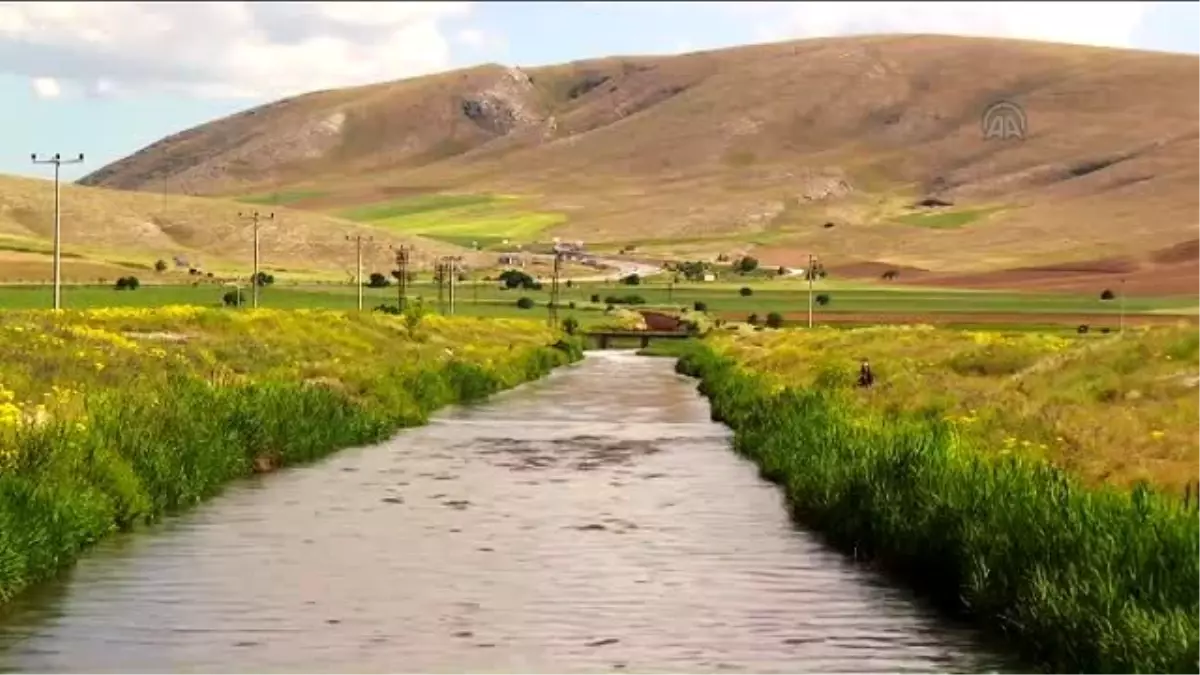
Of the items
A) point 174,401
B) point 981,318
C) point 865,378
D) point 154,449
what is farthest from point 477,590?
point 981,318

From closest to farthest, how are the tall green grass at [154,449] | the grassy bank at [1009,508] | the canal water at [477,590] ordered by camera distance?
the grassy bank at [1009,508]
the canal water at [477,590]
the tall green grass at [154,449]

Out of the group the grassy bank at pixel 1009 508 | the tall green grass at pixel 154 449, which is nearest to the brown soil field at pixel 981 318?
the grassy bank at pixel 1009 508

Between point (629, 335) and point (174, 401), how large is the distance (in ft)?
379

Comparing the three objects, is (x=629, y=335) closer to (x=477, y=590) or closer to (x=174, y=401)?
(x=174, y=401)

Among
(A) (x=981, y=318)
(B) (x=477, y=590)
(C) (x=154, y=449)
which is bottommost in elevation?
(B) (x=477, y=590)

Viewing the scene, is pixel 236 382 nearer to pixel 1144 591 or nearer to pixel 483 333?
pixel 1144 591

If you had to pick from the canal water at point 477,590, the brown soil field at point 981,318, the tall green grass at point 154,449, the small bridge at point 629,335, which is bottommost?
the small bridge at point 629,335

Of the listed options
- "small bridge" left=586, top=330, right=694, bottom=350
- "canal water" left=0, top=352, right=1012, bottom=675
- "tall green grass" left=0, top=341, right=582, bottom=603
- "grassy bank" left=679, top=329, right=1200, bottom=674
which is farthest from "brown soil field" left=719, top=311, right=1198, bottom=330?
"canal water" left=0, top=352, right=1012, bottom=675

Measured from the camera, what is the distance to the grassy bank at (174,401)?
1149 inches

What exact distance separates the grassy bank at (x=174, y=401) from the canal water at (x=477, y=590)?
0.82 m

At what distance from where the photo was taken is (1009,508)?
25.1 m

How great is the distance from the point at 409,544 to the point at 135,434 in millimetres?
6511

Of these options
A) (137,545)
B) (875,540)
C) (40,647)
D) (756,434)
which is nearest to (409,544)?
(137,545)

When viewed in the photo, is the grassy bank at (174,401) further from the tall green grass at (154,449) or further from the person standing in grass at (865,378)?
the person standing in grass at (865,378)
